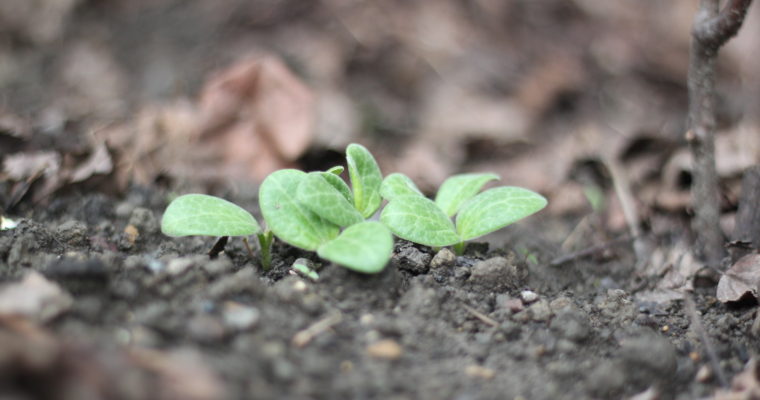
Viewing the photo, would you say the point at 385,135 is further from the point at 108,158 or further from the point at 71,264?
the point at 71,264

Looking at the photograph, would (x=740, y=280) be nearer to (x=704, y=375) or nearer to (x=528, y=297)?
Result: (x=704, y=375)

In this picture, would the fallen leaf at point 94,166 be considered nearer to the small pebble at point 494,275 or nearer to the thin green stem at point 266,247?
the thin green stem at point 266,247

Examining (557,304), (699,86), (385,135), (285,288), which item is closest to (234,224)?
(285,288)

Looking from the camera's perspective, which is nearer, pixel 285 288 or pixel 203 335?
pixel 203 335

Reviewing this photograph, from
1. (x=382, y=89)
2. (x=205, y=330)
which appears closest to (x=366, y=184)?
(x=205, y=330)

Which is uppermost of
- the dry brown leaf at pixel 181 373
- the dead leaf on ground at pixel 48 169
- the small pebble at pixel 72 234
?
the dead leaf on ground at pixel 48 169

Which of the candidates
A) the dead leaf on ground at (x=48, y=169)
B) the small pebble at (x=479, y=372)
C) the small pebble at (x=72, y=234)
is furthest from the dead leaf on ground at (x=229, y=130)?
the small pebble at (x=479, y=372)

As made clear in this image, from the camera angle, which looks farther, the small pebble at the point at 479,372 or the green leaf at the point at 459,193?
the green leaf at the point at 459,193

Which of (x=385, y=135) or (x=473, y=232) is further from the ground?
(x=385, y=135)
